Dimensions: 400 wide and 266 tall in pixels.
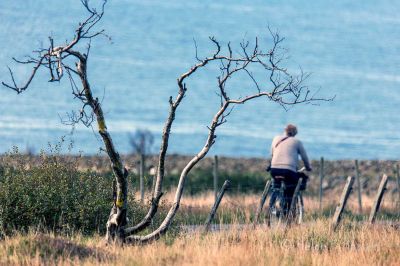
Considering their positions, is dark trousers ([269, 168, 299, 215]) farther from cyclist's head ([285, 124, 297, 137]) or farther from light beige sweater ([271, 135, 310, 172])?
cyclist's head ([285, 124, 297, 137])

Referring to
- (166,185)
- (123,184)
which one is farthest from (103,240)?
(166,185)

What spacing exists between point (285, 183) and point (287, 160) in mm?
551

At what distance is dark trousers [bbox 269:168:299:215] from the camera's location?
20.5 meters

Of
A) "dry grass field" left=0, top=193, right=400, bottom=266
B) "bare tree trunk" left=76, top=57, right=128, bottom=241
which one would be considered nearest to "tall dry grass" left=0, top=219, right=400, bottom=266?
"dry grass field" left=0, top=193, right=400, bottom=266

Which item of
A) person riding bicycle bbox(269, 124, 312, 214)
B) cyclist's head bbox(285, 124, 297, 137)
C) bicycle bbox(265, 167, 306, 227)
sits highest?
cyclist's head bbox(285, 124, 297, 137)

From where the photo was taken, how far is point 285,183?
20.6 meters

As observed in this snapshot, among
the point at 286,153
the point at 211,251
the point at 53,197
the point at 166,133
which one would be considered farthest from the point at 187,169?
the point at 286,153

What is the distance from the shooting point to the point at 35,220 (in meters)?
17.5

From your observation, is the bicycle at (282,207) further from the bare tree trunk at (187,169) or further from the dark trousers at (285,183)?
the bare tree trunk at (187,169)

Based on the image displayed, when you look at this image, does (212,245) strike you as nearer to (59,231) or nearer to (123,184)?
(123,184)

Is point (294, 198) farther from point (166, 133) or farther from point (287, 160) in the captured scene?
point (166, 133)

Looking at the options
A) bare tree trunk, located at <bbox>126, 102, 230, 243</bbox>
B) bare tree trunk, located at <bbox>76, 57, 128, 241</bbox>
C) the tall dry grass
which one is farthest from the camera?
bare tree trunk, located at <bbox>126, 102, 230, 243</bbox>

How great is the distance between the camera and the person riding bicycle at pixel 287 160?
2025 cm

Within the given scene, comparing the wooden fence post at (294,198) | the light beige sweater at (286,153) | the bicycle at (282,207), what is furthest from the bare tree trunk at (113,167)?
the light beige sweater at (286,153)
